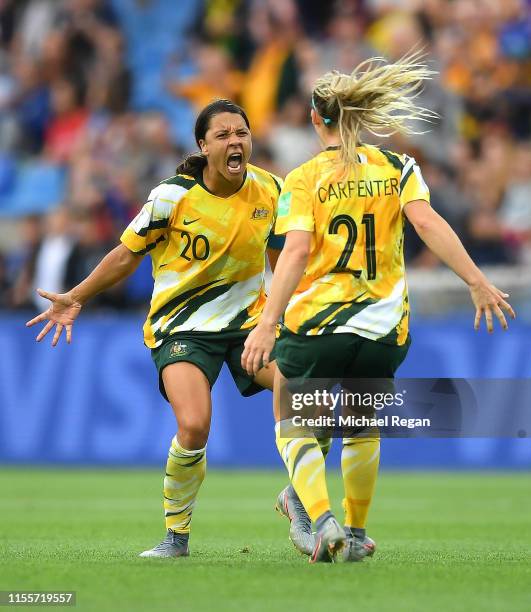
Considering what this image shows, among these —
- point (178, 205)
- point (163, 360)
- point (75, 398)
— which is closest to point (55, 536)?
point (163, 360)

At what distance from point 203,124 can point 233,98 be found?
10441mm

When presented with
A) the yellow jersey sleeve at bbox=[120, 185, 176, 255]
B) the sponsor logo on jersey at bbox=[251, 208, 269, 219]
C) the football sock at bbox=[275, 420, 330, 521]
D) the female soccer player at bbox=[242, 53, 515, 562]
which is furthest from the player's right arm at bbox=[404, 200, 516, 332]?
the yellow jersey sleeve at bbox=[120, 185, 176, 255]

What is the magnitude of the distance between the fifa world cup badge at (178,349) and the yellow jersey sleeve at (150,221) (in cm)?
53

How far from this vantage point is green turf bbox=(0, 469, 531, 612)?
5.10 metres

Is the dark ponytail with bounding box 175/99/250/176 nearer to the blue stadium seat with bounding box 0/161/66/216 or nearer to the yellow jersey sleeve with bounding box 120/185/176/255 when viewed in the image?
the yellow jersey sleeve with bounding box 120/185/176/255

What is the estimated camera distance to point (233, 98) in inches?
677

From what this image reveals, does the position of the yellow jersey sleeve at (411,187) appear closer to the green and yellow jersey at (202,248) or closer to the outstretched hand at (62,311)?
the green and yellow jersey at (202,248)

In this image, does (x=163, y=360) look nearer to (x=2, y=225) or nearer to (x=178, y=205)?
(x=178, y=205)

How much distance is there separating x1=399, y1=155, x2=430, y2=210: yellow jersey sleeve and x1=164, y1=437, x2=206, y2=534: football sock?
5.67ft

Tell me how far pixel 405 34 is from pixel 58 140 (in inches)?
193

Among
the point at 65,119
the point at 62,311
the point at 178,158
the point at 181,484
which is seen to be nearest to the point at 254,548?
the point at 181,484

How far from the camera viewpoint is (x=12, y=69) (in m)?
18.6

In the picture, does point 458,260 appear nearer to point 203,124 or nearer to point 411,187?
point 411,187

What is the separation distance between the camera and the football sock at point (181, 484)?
22.4 ft
